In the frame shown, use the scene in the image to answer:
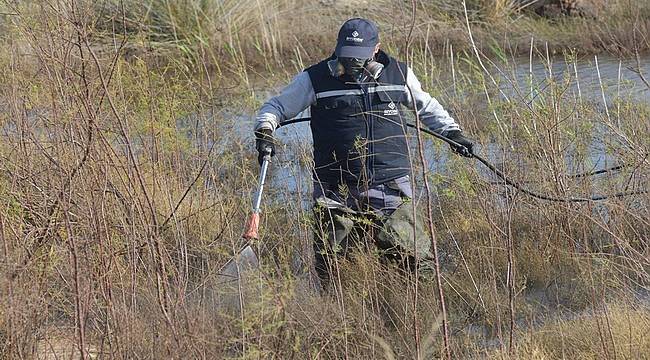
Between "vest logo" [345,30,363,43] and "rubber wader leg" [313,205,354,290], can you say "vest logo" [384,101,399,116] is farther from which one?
"rubber wader leg" [313,205,354,290]

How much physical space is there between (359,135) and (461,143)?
48 cm

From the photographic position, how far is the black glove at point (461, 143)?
471 centimetres

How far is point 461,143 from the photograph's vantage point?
15.5ft

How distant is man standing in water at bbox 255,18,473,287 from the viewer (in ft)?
15.3

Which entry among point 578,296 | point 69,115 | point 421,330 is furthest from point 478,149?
point 69,115

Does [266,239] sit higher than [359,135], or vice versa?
[359,135]

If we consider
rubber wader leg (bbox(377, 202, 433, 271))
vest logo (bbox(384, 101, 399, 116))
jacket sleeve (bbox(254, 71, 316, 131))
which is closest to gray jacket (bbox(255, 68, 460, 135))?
jacket sleeve (bbox(254, 71, 316, 131))

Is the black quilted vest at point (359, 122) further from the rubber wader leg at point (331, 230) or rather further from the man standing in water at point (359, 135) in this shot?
the rubber wader leg at point (331, 230)

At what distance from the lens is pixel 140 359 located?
336 cm

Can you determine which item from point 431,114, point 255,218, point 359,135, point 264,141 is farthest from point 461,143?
point 255,218

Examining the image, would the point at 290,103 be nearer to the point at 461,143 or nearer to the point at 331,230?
the point at 331,230

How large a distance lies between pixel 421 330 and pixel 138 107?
277 centimetres

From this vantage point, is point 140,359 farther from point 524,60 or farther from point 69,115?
point 524,60

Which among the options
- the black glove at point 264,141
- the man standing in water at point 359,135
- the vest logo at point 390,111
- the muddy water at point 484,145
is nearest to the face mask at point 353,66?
the man standing in water at point 359,135
